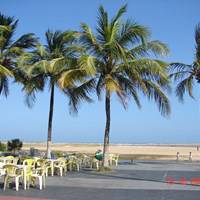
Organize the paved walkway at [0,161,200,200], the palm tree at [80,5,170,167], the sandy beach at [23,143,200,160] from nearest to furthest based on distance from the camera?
the paved walkway at [0,161,200,200], the palm tree at [80,5,170,167], the sandy beach at [23,143,200,160]

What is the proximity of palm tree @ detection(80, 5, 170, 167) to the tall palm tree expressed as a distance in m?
0.94

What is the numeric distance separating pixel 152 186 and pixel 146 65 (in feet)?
23.2

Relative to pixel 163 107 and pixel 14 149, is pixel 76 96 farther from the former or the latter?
pixel 14 149

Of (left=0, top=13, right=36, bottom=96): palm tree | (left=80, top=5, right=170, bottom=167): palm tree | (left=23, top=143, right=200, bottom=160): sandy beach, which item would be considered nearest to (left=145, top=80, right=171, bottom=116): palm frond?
(left=80, top=5, right=170, bottom=167): palm tree

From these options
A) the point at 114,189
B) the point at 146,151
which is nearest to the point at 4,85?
the point at 114,189

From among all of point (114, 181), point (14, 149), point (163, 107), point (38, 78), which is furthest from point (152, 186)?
point (14, 149)

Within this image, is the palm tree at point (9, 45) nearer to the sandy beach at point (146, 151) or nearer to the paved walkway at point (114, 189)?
the paved walkway at point (114, 189)

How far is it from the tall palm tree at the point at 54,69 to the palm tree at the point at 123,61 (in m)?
0.94

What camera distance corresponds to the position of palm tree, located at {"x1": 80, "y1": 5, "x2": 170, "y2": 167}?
69.8 ft

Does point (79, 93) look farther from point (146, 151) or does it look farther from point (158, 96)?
point (146, 151)

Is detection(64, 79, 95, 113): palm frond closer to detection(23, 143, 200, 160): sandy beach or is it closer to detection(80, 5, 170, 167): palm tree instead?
detection(80, 5, 170, 167): palm tree

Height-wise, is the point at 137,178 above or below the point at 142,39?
below

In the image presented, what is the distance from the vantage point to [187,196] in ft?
43.6

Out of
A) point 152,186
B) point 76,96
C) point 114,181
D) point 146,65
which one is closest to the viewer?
point 152,186
